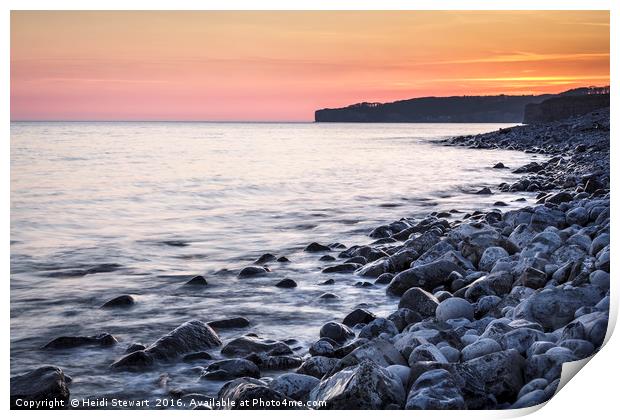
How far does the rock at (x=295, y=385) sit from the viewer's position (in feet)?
11.8

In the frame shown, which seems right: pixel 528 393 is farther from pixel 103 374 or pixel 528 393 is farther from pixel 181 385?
pixel 103 374

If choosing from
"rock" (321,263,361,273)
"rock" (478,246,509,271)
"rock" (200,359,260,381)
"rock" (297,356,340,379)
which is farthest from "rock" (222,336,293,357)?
"rock" (478,246,509,271)

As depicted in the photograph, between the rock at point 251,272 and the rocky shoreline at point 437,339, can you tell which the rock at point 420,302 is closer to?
the rocky shoreline at point 437,339

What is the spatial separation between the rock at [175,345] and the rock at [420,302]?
1349 millimetres

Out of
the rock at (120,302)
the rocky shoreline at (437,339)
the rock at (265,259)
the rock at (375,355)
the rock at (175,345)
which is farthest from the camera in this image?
the rock at (265,259)

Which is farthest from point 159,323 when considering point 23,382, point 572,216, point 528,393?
point 572,216

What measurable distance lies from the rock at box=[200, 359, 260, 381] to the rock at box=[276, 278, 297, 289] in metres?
1.86

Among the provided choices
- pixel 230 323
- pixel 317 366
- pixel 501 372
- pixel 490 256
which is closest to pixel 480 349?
pixel 501 372

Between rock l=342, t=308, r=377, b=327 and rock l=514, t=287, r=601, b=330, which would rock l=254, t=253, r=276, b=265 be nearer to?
rock l=342, t=308, r=377, b=327

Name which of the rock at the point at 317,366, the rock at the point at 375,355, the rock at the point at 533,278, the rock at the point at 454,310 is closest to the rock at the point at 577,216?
the rock at the point at 533,278

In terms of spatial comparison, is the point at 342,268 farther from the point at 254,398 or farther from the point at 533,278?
the point at 254,398

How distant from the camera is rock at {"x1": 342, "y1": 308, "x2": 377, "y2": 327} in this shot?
482 centimetres

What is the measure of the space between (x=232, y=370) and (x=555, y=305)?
2.00 m
